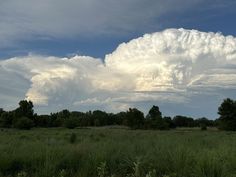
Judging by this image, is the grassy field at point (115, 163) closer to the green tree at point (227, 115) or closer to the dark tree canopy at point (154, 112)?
the green tree at point (227, 115)

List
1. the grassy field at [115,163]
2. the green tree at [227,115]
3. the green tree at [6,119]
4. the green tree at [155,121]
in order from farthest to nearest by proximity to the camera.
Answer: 1. the green tree at [6,119]
2. the green tree at [155,121]
3. the green tree at [227,115]
4. the grassy field at [115,163]

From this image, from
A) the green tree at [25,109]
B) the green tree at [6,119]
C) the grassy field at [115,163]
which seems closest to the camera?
the grassy field at [115,163]

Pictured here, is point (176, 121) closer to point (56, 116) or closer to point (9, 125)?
→ point (56, 116)

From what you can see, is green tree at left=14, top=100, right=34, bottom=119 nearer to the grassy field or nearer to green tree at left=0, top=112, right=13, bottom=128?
green tree at left=0, top=112, right=13, bottom=128

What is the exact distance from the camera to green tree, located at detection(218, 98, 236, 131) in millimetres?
87250

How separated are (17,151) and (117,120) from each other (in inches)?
4896

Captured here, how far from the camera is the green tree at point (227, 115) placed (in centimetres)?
8725

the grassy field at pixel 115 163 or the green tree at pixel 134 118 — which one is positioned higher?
the green tree at pixel 134 118

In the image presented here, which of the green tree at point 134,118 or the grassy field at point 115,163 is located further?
the green tree at point 134,118

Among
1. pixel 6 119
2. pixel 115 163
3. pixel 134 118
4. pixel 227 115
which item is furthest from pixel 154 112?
pixel 115 163

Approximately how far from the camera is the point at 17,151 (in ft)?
42.9

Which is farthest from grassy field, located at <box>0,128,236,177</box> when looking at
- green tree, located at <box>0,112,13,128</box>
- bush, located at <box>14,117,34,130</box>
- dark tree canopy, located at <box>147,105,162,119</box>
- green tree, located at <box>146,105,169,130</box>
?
dark tree canopy, located at <box>147,105,162,119</box>

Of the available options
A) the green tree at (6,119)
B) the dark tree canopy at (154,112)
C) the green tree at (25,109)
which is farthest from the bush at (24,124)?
the dark tree canopy at (154,112)

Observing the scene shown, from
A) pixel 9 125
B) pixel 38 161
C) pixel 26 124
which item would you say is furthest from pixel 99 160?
pixel 9 125
